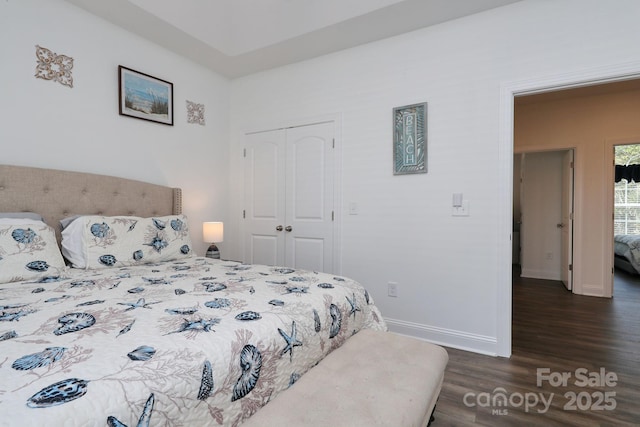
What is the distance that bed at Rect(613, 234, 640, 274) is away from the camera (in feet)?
17.6

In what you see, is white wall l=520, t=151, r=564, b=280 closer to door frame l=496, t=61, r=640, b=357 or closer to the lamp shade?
door frame l=496, t=61, r=640, b=357

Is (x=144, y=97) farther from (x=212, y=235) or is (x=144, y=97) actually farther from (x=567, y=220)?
(x=567, y=220)

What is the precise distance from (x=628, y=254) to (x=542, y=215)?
6.24 ft

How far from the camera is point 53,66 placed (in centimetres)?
235

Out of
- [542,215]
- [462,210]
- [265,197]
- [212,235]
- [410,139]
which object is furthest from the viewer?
[542,215]

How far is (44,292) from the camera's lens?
151 cm

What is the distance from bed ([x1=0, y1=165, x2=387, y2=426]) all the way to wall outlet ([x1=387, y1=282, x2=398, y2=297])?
40.4 inches

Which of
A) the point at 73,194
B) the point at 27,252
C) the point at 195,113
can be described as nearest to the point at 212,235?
the point at 73,194

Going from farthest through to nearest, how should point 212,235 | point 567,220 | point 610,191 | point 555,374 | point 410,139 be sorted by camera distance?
point 567,220
point 610,191
point 212,235
point 410,139
point 555,374

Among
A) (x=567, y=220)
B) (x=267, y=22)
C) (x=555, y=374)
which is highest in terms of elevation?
(x=267, y=22)

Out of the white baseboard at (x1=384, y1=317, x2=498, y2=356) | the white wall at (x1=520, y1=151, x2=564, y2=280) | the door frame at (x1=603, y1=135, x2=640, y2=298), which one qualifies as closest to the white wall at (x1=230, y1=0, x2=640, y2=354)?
the white baseboard at (x1=384, y1=317, x2=498, y2=356)

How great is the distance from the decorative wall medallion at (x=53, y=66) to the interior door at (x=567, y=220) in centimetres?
567

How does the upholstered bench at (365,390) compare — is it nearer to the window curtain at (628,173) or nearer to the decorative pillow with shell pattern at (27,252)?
the decorative pillow with shell pattern at (27,252)

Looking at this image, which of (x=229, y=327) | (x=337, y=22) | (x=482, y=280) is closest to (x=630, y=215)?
(x=482, y=280)
